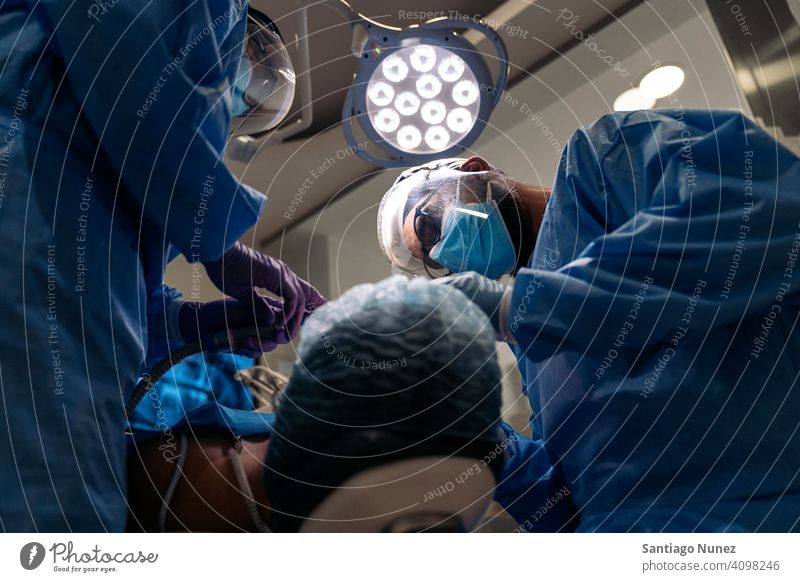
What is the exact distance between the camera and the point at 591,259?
46.6 inches

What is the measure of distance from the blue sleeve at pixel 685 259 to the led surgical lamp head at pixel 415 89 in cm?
47

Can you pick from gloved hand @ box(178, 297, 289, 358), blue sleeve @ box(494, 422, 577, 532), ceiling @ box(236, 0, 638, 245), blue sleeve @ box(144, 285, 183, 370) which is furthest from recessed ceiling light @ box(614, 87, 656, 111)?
blue sleeve @ box(144, 285, 183, 370)

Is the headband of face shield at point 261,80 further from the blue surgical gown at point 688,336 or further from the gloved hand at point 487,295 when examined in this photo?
the blue surgical gown at point 688,336

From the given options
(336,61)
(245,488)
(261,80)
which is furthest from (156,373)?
(336,61)

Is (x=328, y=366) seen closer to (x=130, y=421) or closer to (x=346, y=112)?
(x=130, y=421)

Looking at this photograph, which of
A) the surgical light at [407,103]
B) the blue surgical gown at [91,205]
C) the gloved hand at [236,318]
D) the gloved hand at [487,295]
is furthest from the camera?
the surgical light at [407,103]

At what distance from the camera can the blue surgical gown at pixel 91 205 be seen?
0.99 m

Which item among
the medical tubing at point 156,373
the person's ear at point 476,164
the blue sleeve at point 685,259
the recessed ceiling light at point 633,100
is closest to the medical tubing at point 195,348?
the medical tubing at point 156,373

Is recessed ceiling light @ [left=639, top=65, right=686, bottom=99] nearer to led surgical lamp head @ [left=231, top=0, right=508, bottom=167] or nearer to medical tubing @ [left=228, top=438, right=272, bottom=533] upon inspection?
led surgical lamp head @ [left=231, top=0, right=508, bottom=167]

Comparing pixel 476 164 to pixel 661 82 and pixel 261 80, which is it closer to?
pixel 661 82

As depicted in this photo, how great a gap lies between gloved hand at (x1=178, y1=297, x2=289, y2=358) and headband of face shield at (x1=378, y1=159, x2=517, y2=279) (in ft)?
1.76

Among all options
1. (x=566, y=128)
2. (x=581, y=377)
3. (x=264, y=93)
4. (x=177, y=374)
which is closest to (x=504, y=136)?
(x=566, y=128)

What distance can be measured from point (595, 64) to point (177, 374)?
160cm

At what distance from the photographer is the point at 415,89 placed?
158 cm
